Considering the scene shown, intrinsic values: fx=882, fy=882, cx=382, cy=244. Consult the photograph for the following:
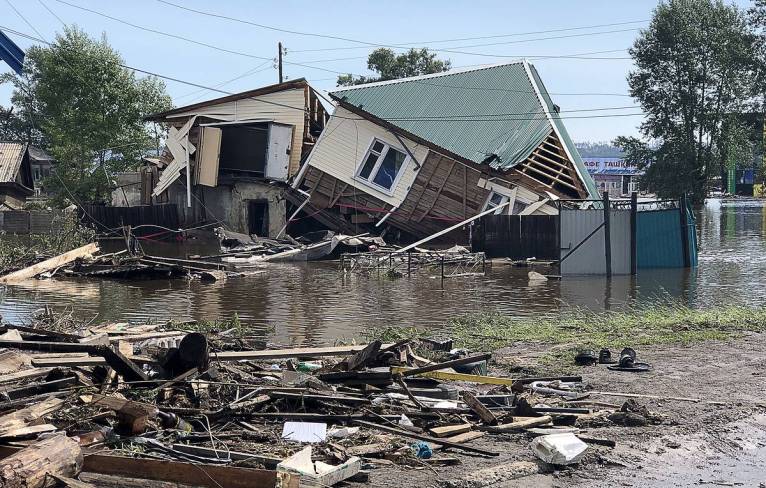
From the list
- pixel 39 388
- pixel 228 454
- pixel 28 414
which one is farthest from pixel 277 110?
pixel 228 454

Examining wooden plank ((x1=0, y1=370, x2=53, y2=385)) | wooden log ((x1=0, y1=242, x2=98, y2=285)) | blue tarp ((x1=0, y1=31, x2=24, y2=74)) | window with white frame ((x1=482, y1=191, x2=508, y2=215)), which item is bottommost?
wooden plank ((x1=0, y1=370, x2=53, y2=385))

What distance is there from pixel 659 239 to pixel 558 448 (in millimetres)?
18830

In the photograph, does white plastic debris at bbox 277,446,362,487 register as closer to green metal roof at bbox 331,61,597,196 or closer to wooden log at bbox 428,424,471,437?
wooden log at bbox 428,424,471,437

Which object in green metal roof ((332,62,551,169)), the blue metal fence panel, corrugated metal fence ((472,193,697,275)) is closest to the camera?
corrugated metal fence ((472,193,697,275))

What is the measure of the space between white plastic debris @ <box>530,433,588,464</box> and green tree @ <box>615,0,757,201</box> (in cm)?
5437

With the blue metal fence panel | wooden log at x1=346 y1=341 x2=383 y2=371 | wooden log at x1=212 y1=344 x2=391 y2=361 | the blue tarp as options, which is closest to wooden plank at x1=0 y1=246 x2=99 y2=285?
the blue tarp

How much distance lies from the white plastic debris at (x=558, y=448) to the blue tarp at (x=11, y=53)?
1272cm

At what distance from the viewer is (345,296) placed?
2058 centimetres

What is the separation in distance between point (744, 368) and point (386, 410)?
5158 mm

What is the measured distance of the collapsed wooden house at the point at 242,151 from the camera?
36.6 metres

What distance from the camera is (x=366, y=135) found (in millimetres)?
34156

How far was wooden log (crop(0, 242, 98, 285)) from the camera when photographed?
22.7m

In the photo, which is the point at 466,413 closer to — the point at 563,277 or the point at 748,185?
the point at 563,277

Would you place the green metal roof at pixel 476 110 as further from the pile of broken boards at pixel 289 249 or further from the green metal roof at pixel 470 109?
the pile of broken boards at pixel 289 249
